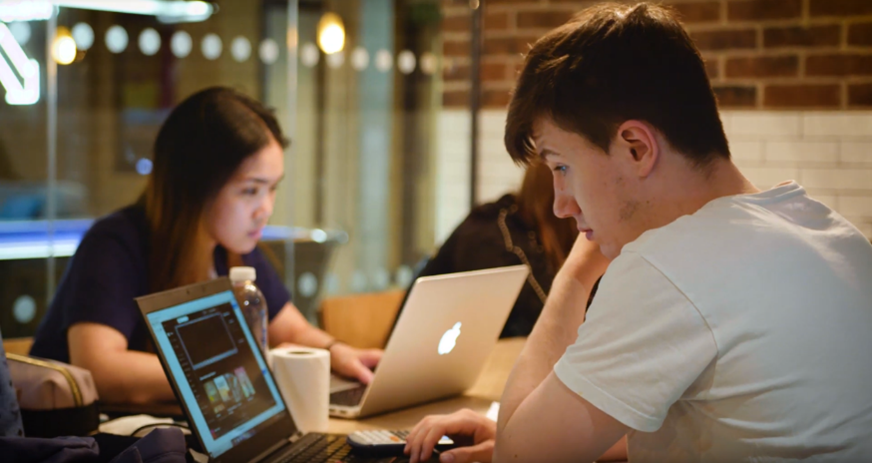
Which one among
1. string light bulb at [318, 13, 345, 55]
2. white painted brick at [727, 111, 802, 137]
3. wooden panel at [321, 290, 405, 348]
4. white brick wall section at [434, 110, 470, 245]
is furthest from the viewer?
string light bulb at [318, 13, 345, 55]

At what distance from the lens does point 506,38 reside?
12.6 ft

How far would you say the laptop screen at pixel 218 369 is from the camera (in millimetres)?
1218

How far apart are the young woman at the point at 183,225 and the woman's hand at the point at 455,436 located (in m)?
0.50

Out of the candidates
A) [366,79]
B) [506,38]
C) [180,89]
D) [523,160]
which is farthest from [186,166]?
[366,79]

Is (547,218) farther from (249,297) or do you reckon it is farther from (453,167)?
(453,167)

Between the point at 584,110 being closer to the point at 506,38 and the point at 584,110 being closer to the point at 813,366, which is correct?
the point at 813,366

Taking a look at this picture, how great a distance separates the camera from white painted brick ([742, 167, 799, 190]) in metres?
3.23

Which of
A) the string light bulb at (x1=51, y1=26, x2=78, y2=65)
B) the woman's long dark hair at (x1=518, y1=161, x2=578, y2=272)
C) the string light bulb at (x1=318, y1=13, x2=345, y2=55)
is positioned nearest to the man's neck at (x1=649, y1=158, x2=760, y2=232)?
the woman's long dark hair at (x1=518, y1=161, x2=578, y2=272)

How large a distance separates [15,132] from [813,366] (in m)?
2.93

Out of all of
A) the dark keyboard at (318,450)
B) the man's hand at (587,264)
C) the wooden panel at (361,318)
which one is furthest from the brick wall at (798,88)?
the dark keyboard at (318,450)

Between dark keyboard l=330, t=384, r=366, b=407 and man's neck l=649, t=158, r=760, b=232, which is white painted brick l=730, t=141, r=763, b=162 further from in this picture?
man's neck l=649, t=158, r=760, b=232

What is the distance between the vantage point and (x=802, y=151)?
3213 mm

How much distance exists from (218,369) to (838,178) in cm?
260

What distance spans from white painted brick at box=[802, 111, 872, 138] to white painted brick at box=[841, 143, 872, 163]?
0.10 ft
